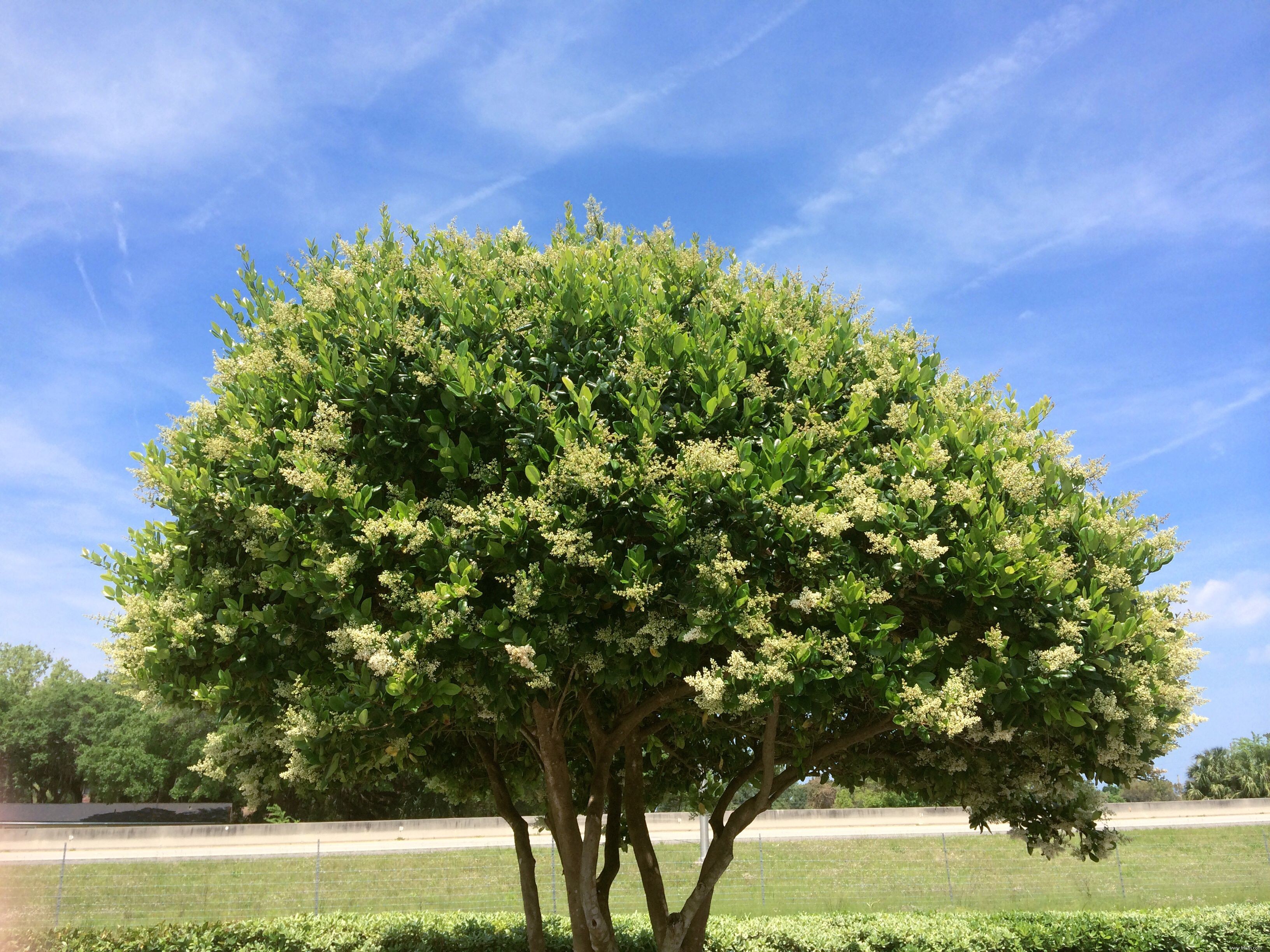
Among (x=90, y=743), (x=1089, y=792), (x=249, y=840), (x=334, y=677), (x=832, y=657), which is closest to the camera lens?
(x=832, y=657)

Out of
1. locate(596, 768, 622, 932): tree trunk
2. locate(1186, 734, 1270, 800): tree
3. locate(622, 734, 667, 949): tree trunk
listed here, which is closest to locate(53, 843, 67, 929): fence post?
locate(596, 768, 622, 932): tree trunk

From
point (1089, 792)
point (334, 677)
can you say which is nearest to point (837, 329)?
point (334, 677)

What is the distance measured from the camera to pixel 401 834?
87.5 feet

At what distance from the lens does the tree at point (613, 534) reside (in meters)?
7.85

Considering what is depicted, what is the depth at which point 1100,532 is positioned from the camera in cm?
883

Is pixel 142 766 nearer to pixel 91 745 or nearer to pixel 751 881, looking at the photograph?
pixel 91 745

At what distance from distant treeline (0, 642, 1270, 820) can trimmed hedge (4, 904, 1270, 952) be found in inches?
720

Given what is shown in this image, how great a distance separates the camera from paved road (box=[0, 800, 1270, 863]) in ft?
81.7

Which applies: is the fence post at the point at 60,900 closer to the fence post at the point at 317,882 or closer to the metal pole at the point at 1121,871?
the fence post at the point at 317,882

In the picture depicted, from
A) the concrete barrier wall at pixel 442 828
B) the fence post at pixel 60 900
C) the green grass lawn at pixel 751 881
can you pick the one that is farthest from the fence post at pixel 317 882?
the fence post at pixel 60 900

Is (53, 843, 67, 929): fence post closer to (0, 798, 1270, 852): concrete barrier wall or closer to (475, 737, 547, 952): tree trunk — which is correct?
(0, 798, 1270, 852): concrete barrier wall

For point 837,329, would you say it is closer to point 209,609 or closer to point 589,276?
point 589,276

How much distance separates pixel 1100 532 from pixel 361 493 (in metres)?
7.20

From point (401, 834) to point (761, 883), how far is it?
11215 mm
